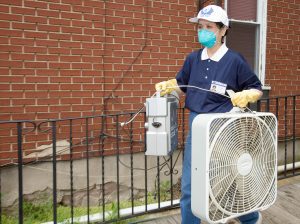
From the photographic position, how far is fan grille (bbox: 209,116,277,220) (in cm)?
196

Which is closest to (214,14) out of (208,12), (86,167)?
(208,12)

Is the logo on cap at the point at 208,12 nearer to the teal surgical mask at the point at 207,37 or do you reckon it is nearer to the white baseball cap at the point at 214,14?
the white baseball cap at the point at 214,14

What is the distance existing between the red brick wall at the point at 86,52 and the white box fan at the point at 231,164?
2.28m

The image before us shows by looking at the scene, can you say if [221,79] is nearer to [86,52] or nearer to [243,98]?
[243,98]

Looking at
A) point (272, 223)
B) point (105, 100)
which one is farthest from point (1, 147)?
A: point (272, 223)

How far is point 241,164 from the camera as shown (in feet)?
6.89

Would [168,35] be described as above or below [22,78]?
above

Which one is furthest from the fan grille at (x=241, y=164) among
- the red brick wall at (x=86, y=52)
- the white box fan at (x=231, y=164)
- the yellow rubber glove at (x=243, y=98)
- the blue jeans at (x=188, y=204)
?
the red brick wall at (x=86, y=52)

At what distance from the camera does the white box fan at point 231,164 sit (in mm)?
1927

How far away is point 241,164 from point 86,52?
8.24 ft

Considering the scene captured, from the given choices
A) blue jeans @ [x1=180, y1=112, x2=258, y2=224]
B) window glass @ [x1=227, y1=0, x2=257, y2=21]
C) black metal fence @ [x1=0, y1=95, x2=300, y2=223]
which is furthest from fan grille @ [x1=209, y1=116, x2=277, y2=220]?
window glass @ [x1=227, y1=0, x2=257, y2=21]

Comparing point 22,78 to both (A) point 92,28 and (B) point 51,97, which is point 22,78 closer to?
(B) point 51,97

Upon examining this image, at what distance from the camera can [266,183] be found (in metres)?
2.29

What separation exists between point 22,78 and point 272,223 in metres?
2.89
